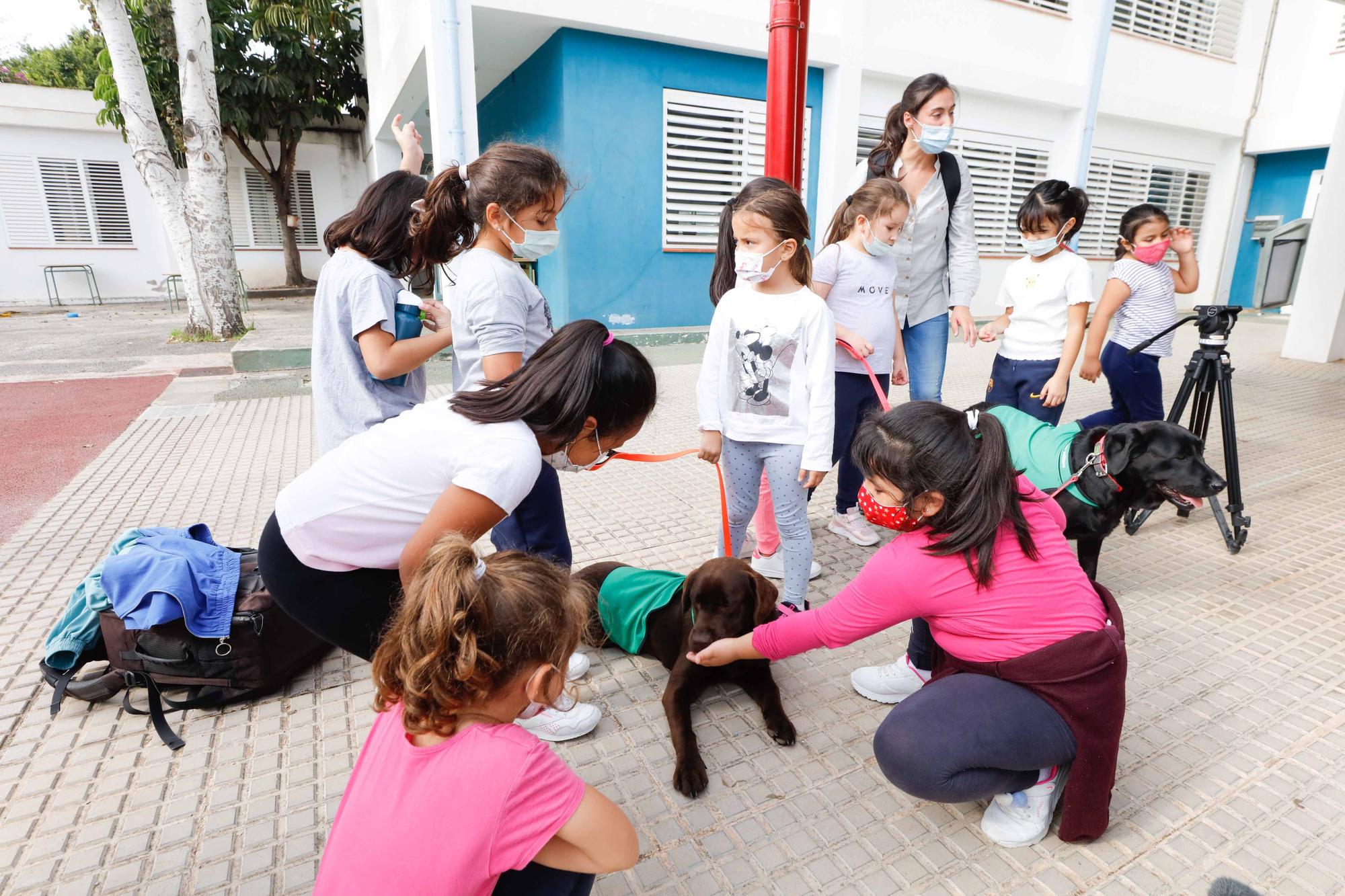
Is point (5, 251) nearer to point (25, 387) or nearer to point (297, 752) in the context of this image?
point (25, 387)

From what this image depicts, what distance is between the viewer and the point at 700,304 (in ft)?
32.9

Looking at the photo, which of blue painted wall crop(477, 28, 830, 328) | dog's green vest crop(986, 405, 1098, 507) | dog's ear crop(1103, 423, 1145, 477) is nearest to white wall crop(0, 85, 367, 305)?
blue painted wall crop(477, 28, 830, 328)

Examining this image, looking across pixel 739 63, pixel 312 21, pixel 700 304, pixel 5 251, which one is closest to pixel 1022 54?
pixel 739 63

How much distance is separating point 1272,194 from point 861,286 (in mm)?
16419

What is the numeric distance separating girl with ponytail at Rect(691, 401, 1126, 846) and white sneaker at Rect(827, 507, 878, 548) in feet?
5.97

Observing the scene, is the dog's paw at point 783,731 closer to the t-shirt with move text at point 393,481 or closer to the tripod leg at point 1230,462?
the t-shirt with move text at point 393,481

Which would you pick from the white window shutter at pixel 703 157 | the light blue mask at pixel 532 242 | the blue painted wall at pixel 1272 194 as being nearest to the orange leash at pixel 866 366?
the light blue mask at pixel 532 242

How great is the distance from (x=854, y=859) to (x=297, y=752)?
168cm

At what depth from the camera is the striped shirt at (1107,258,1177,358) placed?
12.8 ft

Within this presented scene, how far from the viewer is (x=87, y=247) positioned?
1842cm

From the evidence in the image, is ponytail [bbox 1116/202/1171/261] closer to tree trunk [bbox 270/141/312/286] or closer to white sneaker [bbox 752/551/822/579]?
white sneaker [bbox 752/551/822/579]

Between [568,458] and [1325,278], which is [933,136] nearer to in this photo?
[568,458]

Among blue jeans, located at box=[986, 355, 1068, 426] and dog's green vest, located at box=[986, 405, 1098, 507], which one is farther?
blue jeans, located at box=[986, 355, 1068, 426]

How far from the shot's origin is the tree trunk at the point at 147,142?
9.44m
